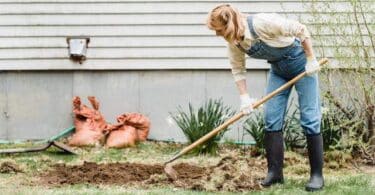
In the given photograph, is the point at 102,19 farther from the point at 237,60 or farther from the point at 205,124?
the point at 237,60

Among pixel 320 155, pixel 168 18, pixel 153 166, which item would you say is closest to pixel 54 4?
pixel 168 18

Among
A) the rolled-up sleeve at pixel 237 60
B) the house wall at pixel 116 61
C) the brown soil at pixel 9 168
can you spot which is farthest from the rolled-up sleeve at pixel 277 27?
the house wall at pixel 116 61

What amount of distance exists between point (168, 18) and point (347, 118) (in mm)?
2377

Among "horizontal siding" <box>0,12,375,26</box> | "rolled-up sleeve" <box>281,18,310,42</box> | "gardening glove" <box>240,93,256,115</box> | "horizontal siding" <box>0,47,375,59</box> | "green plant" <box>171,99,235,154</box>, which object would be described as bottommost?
"green plant" <box>171,99,235,154</box>

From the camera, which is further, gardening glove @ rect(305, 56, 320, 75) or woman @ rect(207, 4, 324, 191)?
gardening glove @ rect(305, 56, 320, 75)

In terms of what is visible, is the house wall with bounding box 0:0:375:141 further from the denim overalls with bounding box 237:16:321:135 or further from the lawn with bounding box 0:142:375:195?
the denim overalls with bounding box 237:16:321:135

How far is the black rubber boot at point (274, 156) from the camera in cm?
559

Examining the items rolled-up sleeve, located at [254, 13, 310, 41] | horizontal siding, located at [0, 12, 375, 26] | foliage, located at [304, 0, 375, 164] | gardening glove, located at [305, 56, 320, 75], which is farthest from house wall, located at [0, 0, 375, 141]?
rolled-up sleeve, located at [254, 13, 310, 41]

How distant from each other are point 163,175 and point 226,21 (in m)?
1.65

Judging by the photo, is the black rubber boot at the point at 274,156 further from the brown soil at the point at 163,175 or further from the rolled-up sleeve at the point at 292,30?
the rolled-up sleeve at the point at 292,30

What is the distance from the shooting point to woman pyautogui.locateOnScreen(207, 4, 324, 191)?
16.3 ft

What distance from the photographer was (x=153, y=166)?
6391 mm

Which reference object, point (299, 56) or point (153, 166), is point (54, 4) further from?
point (299, 56)

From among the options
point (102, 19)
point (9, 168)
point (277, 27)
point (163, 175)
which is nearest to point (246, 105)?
point (277, 27)
